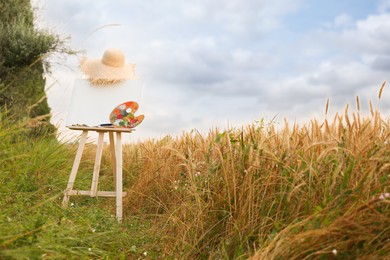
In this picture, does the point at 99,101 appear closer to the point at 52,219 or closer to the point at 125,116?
the point at 125,116

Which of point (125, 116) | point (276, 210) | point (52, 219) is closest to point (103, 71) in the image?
point (125, 116)

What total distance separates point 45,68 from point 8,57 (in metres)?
1.17

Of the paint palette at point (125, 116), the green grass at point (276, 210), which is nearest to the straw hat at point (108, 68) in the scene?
the paint palette at point (125, 116)

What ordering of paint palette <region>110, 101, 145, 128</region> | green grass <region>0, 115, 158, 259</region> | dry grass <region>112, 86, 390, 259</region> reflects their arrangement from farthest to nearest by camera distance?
paint palette <region>110, 101, 145, 128</region> < green grass <region>0, 115, 158, 259</region> < dry grass <region>112, 86, 390, 259</region>

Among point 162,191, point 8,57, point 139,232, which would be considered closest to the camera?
point 139,232

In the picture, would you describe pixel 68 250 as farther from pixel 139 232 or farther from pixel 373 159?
pixel 373 159

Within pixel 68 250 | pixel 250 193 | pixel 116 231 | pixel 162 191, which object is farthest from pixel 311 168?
pixel 162 191

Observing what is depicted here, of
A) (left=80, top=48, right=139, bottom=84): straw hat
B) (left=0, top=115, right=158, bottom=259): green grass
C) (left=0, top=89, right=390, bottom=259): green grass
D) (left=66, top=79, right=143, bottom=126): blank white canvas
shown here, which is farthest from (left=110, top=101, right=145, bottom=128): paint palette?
(left=0, top=89, right=390, bottom=259): green grass

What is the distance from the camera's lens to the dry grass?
256 centimetres

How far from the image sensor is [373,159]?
268cm

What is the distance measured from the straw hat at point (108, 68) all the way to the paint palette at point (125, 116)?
0.35 meters

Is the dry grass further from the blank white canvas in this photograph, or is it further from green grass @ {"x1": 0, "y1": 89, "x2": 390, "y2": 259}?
the blank white canvas

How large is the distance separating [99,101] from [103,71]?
37 cm

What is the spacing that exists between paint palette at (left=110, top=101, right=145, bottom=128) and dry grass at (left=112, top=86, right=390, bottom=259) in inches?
62.2
